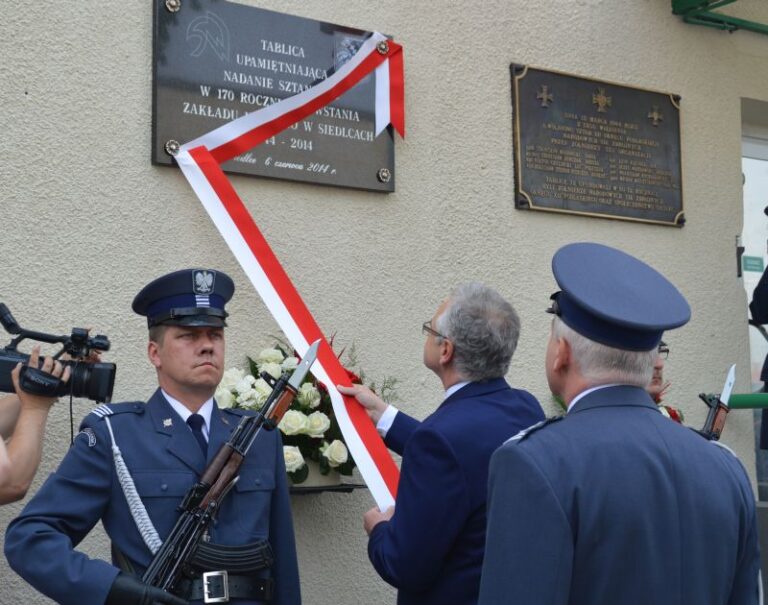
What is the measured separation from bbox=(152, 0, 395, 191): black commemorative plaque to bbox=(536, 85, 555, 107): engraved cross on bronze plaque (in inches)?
36.8

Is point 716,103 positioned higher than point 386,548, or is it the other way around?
point 716,103

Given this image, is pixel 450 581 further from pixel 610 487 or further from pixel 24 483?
pixel 24 483

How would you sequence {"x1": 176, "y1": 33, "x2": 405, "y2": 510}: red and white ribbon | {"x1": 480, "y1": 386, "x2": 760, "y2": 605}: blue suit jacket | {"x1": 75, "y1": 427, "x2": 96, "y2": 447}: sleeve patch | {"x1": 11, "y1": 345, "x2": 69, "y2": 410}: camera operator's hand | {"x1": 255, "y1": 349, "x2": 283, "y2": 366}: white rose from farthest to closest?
{"x1": 255, "y1": 349, "x2": 283, "y2": 366}: white rose < {"x1": 176, "y1": 33, "x2": 405, "y2": 510}: red and white ribbon < {"x1": 11, "y1": 345, "x2": 69, "y2": 410}: camera operator's hand < {"x1": 75, "y1": 427, "x2": 96, "y2": 447}: sleeve patch < {"x1": 480, "y1": 386, "x2": 760, "y2": 605}: blue suit jacket

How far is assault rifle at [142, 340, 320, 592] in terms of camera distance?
9.70 feet

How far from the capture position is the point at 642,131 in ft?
18.8

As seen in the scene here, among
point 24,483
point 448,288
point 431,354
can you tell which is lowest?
point 24,483

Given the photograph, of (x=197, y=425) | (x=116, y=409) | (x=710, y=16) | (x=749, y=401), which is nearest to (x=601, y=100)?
(x=710, y=16)

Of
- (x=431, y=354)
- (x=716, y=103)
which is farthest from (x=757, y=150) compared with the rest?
(x=431, y=354)

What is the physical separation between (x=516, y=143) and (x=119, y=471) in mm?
2861

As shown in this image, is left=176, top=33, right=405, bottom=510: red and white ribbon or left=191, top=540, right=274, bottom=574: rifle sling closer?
left=191, top=540, right=274, bottom=574: rifle sling

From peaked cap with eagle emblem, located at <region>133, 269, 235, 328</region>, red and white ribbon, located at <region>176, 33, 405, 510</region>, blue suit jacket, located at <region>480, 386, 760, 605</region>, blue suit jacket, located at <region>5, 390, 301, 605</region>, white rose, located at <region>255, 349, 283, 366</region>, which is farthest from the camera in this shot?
white rose, located at <region>255, 349, 283, 366</region>

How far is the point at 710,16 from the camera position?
5980 millimetres

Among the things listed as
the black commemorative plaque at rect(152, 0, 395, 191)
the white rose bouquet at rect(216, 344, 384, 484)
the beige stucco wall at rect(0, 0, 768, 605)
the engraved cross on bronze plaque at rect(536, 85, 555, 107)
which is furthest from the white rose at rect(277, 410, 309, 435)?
the engraved cross on bronze plaque at rect(536, 85, 555, 107)

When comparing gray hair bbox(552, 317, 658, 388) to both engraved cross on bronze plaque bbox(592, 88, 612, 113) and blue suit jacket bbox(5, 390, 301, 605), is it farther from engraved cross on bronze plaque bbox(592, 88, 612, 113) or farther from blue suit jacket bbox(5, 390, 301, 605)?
engraved cross on bronze plaque bbox(592, 88, 612, 113)
